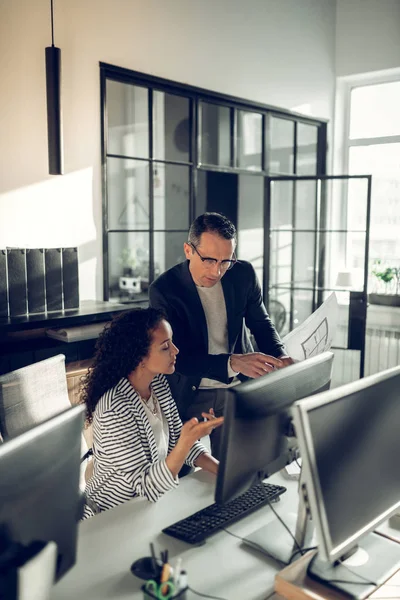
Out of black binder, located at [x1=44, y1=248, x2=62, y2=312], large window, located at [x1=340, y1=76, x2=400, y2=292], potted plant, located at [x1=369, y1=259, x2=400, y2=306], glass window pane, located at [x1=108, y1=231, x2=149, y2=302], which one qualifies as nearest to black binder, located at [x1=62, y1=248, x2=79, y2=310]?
black binder, located at [x1=44, y1=248, x2=62, y2=312]

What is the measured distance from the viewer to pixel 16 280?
9.65 feet

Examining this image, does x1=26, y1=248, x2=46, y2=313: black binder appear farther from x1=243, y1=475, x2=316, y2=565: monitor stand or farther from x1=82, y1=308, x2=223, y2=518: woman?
x1=243, y1=475, x2=316, y2=565: monitor stand

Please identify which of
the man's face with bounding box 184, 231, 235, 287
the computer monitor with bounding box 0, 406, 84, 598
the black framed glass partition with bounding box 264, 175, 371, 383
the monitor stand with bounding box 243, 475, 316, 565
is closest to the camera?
the computer monitor with bounding box 0, 406, 84, 598

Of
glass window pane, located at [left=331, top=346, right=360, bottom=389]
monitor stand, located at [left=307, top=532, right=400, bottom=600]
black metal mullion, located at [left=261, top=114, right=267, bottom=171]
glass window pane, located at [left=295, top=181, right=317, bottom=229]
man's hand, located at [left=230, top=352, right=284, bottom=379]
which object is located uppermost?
black metal mullion, located at [left=261, top=114, right=267, bottom=171]

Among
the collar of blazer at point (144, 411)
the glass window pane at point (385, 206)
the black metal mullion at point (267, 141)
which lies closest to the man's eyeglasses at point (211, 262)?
the collar of blazer at point (144, 411)

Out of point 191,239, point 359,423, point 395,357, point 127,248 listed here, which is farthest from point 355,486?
point 395,357

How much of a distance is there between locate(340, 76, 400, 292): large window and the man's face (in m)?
2.89

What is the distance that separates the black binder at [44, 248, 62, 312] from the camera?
309cm

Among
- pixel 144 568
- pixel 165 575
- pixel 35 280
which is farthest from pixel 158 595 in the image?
pixel 35 280

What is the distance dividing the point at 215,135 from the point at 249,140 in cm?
41

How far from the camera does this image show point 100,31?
3.45m

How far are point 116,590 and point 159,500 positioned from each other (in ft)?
1.50

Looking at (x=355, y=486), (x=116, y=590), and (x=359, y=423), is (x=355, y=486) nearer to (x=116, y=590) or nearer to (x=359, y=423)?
(x=359, y=423)

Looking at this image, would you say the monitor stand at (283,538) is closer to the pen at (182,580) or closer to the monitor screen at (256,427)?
the monitor screen at (256,427)
